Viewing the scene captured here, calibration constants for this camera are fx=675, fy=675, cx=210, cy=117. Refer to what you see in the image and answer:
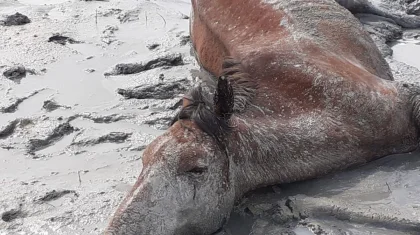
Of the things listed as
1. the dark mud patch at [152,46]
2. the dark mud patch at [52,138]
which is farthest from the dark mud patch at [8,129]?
the dark mud patch at [152,46]

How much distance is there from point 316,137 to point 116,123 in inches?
71.3

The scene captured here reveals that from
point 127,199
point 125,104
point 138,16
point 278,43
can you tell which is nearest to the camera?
point 127,199

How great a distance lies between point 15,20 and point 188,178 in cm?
536

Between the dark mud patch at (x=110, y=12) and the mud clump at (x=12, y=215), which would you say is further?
the dark mud patch at (x=110, y=12)

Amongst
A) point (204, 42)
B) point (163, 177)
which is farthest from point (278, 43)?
point (163, 177)

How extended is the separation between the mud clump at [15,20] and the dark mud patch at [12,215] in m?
4.52

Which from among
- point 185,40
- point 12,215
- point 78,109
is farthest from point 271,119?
point 185,40

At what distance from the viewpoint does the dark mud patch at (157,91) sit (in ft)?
18.9

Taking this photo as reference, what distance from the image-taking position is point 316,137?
4082mm

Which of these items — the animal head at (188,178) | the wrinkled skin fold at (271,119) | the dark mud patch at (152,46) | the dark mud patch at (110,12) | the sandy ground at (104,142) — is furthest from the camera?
the dark mud patch at (110,12)

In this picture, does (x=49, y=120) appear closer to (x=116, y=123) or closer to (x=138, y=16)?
→ (x=116, y=123)

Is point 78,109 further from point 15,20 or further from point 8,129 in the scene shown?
point 15,20

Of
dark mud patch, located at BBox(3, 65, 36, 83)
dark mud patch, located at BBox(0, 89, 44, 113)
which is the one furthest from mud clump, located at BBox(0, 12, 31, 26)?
dark mud patch, located at BBox(0, 89, 44, 113)

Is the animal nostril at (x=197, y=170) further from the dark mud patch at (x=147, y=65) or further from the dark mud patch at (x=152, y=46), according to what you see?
the dark mud patch at (x=152, y=46)
